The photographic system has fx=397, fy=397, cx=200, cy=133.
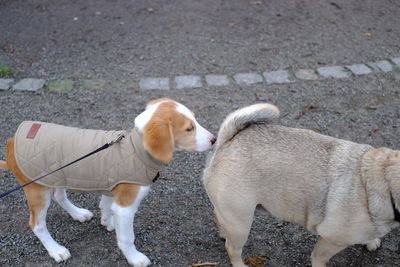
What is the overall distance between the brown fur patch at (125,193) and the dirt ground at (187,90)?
2.40 feet

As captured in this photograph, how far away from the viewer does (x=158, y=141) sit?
2715 millimetres

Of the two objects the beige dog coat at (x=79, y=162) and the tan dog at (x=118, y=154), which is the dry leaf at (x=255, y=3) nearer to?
the tan dog at (x=118, y=154)

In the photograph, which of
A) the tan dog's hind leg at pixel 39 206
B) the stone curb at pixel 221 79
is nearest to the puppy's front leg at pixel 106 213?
the tan dog's hind leg at pixel 39 206

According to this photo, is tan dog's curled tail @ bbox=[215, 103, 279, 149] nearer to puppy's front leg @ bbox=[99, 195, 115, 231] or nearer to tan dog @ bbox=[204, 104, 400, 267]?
tan dog @ bbox=[204, 104, 400, 267]

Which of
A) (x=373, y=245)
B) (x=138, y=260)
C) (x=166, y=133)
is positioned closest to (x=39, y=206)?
(x=138, y=260)

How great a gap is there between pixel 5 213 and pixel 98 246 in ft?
3.33

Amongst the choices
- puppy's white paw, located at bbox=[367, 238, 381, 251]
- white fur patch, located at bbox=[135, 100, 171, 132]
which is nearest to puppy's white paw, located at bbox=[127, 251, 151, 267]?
white fur patch, located at bbox=[135, 100, 171, 132]

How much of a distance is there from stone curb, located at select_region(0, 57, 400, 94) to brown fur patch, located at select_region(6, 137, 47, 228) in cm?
275

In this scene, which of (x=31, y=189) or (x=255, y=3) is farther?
(x=255, y=3)

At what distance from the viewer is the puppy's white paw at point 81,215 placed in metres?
3.64

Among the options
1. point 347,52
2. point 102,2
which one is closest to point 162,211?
point 347,52

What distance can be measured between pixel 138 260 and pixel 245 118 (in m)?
1.50

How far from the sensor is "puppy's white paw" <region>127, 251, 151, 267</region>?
328cm

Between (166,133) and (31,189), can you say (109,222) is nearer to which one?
(31,189)
